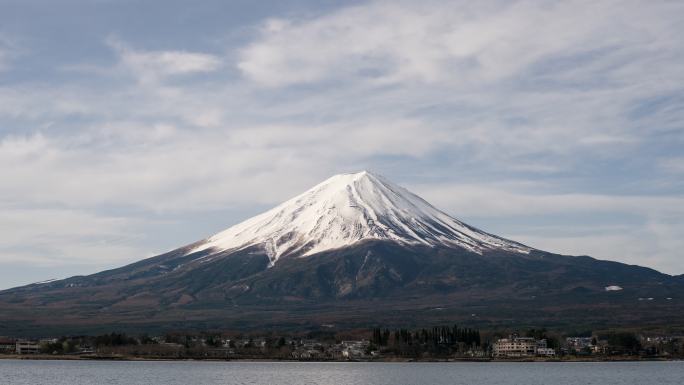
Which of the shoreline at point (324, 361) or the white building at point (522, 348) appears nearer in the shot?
the shoreline at point (324, 361)

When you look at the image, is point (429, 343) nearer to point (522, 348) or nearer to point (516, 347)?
point (516, 347)

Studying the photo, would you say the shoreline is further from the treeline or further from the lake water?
the lake water

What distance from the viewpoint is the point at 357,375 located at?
401ft

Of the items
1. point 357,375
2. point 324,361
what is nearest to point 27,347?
point 324,361

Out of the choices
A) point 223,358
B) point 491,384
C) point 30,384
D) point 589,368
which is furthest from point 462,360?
point 30,384

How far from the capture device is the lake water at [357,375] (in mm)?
109956

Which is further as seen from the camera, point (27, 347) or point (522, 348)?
point (27, 347)

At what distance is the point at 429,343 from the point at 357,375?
127 ft

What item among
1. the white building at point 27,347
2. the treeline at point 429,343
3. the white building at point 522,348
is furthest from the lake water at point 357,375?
the white building at point 27,347

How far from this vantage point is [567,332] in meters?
195

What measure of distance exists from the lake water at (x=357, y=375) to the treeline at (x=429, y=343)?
4951 millimetres

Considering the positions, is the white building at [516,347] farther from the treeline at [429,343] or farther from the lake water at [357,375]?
the lake water at [357,375]

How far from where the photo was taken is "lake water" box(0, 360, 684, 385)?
10996 cm

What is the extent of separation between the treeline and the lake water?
4.95 m
